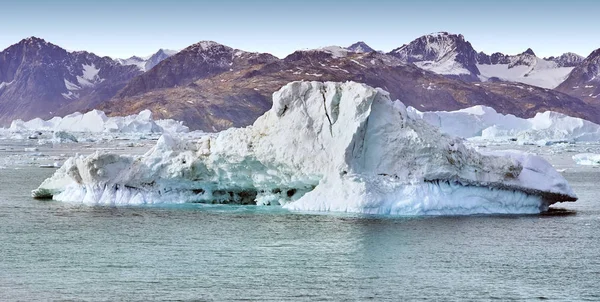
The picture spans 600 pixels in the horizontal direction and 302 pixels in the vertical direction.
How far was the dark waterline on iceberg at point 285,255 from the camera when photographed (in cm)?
1527

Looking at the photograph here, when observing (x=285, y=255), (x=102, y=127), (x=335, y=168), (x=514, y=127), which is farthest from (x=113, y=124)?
(x=285, y=255)

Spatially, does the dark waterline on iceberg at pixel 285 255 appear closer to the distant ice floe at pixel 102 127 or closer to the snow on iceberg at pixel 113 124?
the distant ice floe at pixel 102 127

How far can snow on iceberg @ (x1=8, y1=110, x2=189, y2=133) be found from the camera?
422ft

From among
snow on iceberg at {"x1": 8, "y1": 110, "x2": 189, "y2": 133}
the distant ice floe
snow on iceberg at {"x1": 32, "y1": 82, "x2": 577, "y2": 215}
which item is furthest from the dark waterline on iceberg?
snow on iceberg at {"x1": 8, "y1": 110, "x2": 189, "y2": 133}

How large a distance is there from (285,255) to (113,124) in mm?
117365

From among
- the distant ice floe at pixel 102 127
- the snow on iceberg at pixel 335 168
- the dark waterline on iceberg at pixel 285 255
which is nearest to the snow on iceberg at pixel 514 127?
the distant ice floe at pixel 102 127

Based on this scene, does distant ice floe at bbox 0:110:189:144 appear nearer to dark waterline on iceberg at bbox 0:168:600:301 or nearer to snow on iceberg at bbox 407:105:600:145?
snow on iceberg at bbox 407:105:600:145

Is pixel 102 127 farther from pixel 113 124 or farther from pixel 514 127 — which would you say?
pixel 514 127

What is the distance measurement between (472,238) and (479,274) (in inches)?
153

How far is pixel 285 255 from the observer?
60.8 feet

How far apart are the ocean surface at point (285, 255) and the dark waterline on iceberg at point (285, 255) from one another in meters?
0.03

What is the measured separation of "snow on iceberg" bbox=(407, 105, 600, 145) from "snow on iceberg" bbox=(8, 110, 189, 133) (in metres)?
46.1

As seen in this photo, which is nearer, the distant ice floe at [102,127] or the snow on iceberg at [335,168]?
the snow on iceberg at [335,168]

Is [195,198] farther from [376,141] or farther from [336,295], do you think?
[336,295]
